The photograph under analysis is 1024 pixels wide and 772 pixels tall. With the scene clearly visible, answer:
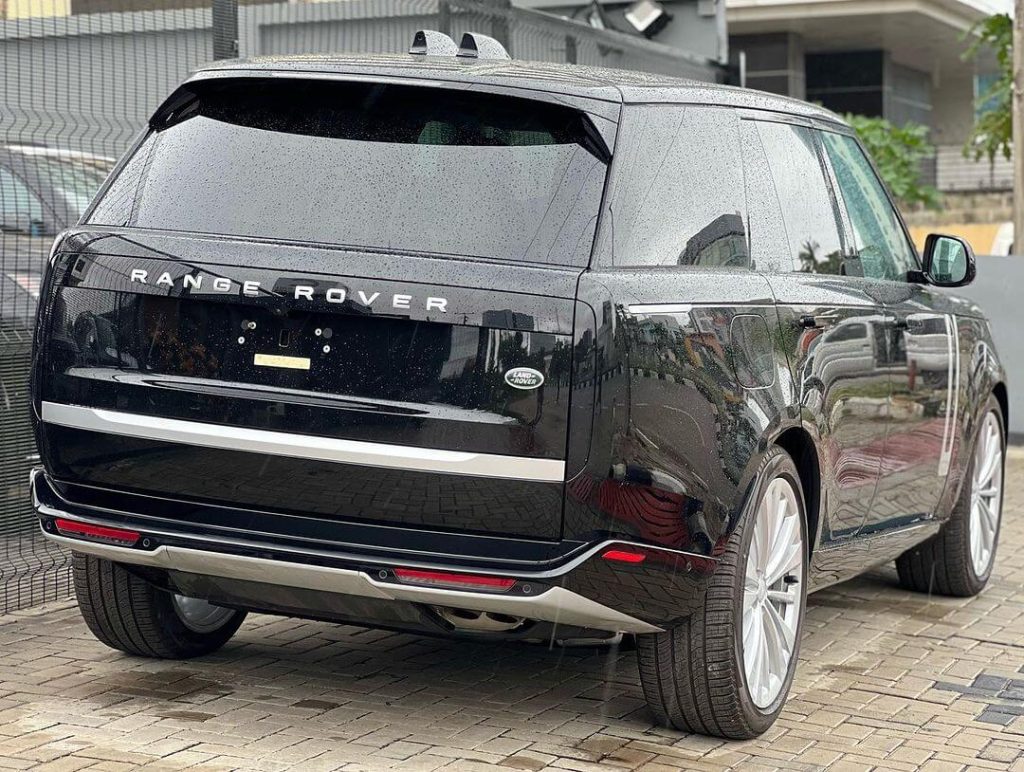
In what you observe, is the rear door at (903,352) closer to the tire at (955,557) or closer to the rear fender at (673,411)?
the tire at (955,557)

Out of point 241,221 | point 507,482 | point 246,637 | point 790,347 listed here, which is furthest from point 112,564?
point 790,347

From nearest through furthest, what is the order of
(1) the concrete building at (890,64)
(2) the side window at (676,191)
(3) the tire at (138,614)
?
(2) the side window at (676,191)
(3) the tire at (138,614)
(1) the concrete building at (890,64)

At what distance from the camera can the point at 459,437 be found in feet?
13.8

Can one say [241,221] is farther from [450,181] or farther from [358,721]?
[358,721]

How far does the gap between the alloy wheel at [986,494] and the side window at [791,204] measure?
1.84m

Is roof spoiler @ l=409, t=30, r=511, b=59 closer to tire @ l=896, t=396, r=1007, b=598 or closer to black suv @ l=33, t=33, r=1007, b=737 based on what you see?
black suv @ l=33, t=33, r=1007, b=737

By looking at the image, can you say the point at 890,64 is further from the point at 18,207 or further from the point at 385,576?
the point at 385,576

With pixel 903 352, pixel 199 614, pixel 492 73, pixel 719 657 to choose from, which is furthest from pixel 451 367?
pixel 903 352

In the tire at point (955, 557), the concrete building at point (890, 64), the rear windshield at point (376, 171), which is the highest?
the concrete building at point (890, 64)

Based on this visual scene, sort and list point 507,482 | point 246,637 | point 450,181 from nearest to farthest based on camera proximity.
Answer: point 507,482 → point 450,181 → point 246,637

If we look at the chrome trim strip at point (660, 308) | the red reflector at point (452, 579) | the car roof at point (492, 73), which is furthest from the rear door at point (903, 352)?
the red reflector at point (452, 579)

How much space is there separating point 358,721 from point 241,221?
149cm

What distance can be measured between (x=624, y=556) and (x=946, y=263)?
2.91 m

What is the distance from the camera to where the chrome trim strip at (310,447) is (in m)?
4.17
